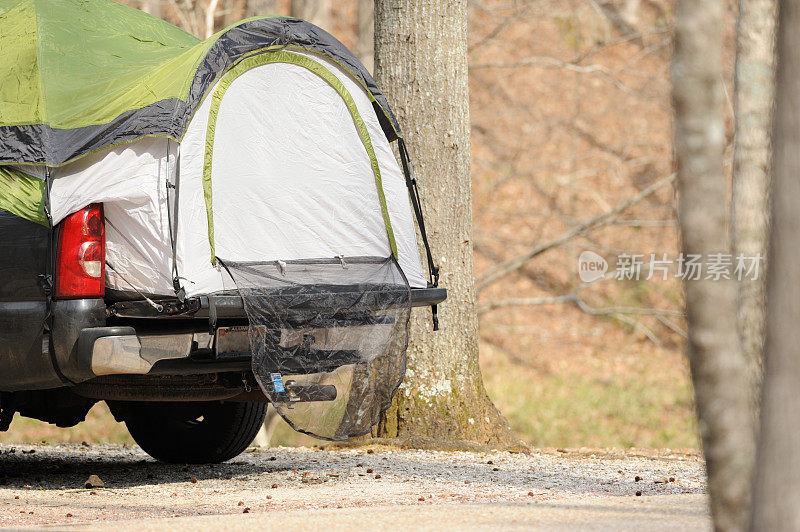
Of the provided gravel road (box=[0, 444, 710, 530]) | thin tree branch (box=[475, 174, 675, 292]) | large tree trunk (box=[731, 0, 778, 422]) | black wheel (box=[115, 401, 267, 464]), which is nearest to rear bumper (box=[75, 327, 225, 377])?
gravel road (box=[0, 444, 710, 530])

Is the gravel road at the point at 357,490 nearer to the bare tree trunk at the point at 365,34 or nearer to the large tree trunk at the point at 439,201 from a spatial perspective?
the large tree trunk at the point at 439,201

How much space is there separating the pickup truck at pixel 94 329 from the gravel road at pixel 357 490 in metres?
0.61

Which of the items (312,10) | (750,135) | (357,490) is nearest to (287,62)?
(357,490)

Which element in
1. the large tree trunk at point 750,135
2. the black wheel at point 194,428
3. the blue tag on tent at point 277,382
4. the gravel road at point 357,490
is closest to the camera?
the gravel road at point 357,490

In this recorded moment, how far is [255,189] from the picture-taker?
5.59 m

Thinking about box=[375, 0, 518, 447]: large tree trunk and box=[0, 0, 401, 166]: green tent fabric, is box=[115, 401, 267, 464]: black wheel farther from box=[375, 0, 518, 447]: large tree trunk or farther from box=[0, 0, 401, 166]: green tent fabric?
box=[0, 0, 401, 166]: green tent fabric

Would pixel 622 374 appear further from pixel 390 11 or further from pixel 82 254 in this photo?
pixel 82 254

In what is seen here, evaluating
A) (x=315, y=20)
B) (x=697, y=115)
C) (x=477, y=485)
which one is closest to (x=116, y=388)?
(x=477, y=485)

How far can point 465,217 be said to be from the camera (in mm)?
7379

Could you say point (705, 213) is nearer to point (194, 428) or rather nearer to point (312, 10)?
point (194, 428)

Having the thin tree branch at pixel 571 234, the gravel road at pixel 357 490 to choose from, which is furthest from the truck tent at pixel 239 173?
the thin tree branch at pixel 571 234

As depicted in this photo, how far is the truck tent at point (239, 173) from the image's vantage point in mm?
5109

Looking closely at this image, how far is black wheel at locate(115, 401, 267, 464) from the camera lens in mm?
6496

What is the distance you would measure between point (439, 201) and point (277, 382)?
2.46 metres
